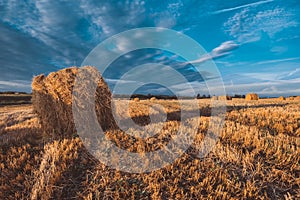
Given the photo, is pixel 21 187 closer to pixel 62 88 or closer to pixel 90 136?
pixel 90 136

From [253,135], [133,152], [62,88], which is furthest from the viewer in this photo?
[62,88]

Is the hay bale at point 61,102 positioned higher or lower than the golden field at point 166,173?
higher

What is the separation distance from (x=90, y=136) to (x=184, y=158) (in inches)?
152

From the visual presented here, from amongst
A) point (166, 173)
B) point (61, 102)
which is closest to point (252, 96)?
point (61, 102)

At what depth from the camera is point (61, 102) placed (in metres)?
8.52

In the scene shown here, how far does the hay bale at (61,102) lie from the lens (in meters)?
8.44

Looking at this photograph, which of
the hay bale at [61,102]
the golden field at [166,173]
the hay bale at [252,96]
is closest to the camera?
the golden field at [166,173]

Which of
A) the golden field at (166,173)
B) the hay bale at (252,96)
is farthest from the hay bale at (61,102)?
the hay bale at (252,96)

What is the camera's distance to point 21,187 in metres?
5.09

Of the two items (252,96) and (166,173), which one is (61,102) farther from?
(252,96)

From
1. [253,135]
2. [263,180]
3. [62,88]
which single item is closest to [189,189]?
[263,180]

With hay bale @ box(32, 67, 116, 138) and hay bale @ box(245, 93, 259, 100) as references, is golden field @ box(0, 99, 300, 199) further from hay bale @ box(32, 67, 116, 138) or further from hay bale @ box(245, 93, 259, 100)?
hay bale @ box(245, 93, 259, 100)

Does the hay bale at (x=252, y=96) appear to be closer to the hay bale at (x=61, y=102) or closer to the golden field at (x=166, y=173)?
the golden field at (x=166, y=173)

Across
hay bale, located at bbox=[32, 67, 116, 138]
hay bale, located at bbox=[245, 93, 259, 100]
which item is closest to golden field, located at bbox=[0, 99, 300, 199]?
hay bale, located at bbox=[32, 67, 116, 138]
